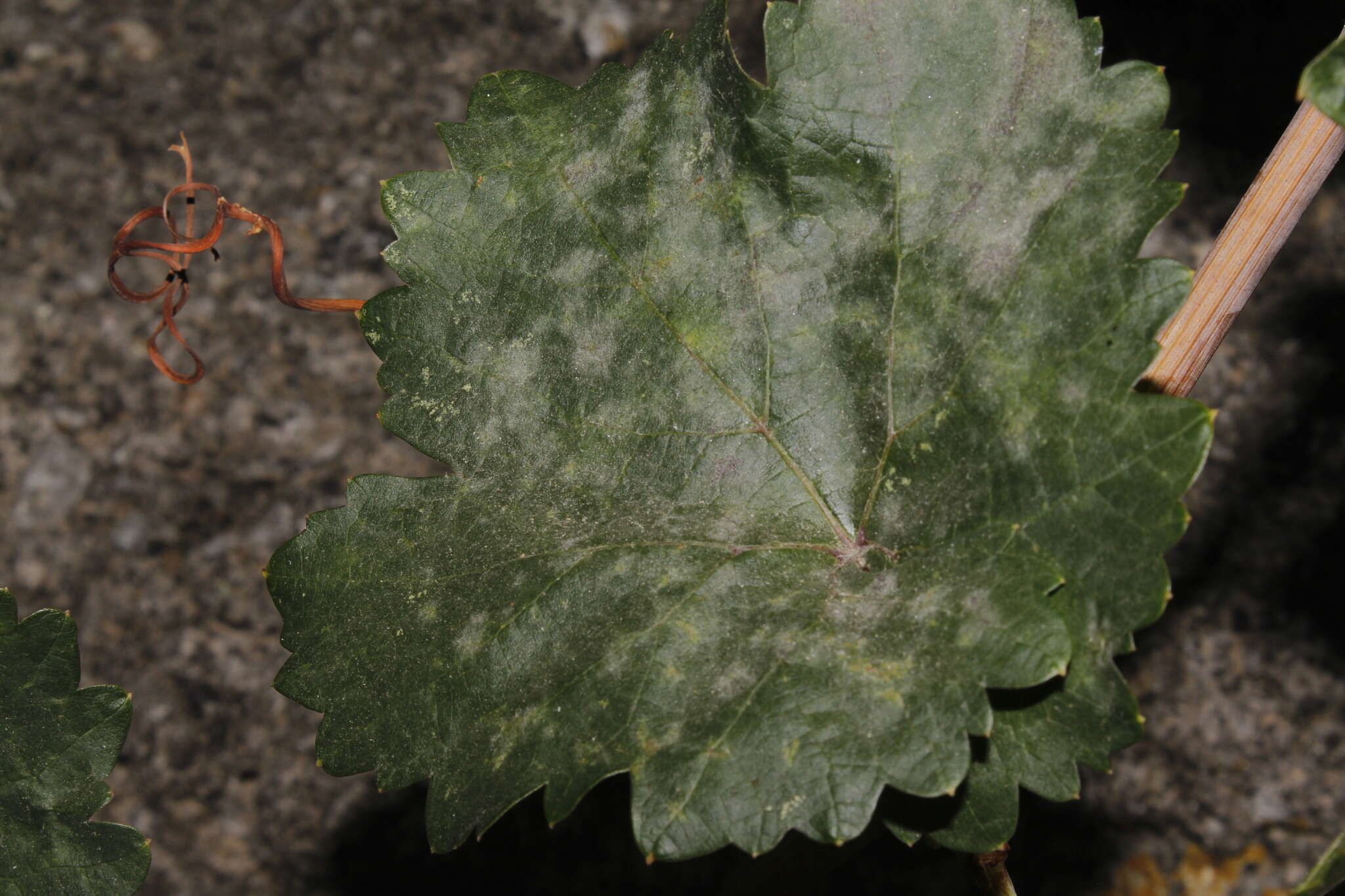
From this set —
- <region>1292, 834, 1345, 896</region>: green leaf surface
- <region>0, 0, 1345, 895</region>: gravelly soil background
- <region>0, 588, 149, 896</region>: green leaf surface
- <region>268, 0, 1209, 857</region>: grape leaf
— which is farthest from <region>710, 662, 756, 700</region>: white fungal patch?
<region>0, 0, 1345, 895</region>: gravelly soil background

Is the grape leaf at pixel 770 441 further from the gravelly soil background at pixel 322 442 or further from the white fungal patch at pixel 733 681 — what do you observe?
the gravelly soil background at pixel 322 442

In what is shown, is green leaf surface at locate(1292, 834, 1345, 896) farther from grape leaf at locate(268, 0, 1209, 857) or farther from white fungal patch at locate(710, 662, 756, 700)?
white fungal patch at locate(710, 662, 756, 700)

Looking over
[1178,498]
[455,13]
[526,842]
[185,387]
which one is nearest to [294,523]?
[185,387]

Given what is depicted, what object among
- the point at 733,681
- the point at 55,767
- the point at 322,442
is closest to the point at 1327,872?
the point at 733,681

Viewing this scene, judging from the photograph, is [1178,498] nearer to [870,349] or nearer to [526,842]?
[870,349]

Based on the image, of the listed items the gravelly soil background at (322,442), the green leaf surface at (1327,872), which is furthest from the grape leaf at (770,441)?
the gravelly soil background at (322,442)
